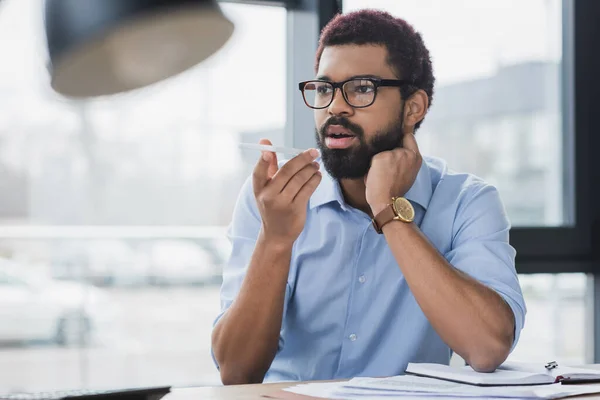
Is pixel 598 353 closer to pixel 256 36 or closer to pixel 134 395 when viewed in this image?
pixel 256 36

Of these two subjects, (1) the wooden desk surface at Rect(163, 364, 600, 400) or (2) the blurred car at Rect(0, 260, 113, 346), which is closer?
(1) the wooden desk surface at Rect(163, 364, 600, 400)

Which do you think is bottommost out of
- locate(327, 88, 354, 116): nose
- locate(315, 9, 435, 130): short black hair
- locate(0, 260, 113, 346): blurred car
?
locate(0, 260, 113, 346): blurred car

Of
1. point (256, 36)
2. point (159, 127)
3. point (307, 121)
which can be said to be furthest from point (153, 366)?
point (256, 36)

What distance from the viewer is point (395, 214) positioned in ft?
5.55

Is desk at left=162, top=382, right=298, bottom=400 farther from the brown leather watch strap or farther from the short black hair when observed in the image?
the short black hair

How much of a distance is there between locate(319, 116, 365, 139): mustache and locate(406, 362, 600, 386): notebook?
60 centimetres

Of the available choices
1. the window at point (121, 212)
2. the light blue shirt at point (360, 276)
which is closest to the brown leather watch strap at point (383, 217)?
the light blue shirt at point (360, 276)

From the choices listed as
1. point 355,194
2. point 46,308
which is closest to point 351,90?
point 355,194

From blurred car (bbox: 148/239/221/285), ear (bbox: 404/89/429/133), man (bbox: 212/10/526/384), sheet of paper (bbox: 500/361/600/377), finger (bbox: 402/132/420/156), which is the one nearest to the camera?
sheet of paper (bbox: 500/361/600/377)

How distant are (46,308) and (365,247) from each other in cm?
109

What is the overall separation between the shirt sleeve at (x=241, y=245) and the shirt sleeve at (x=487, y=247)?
39 centimetres

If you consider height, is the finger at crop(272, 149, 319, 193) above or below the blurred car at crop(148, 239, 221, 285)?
above

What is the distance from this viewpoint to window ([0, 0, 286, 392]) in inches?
91.5

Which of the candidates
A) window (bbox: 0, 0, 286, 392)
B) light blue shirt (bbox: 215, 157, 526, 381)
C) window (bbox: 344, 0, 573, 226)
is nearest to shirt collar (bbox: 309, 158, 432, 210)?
light blue shirt (bbox: 215, 157, 526, 381)
